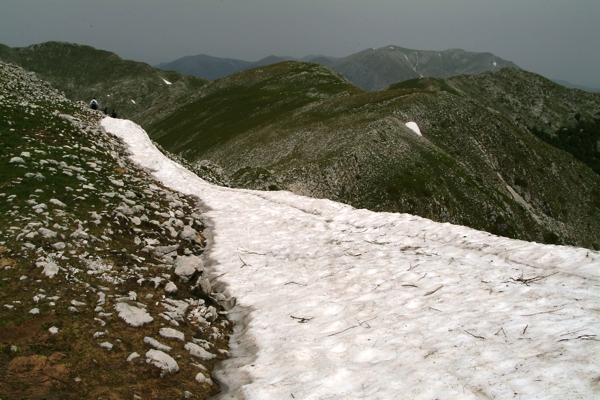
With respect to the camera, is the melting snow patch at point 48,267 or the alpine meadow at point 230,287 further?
the melting snow patch at point 48,267

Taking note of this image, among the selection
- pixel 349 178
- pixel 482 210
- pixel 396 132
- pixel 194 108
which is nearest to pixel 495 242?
pixel 349 178

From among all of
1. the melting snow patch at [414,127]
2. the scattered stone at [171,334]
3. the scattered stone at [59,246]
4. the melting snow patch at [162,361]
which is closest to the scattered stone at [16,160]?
the scattered stone at [59,246]

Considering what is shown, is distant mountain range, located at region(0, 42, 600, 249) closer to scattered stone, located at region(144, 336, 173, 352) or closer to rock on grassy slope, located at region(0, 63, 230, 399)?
rock on grassy slope, located at region(0, 63, 230, 399)

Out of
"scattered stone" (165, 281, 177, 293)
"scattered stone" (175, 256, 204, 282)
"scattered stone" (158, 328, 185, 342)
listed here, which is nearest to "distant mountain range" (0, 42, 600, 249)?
"scattered stone" (175, 256, 204, 282)

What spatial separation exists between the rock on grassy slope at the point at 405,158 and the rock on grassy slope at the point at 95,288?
1063 inches

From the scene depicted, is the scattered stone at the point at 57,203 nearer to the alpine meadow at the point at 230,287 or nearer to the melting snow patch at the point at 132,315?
the alpine meadow at the point at 230,287

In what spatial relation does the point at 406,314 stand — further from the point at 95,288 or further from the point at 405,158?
the point at 405,158

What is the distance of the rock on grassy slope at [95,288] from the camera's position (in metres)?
7.25

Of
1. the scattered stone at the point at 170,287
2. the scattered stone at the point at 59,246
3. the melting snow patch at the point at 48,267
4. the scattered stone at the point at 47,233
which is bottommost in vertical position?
the scattered stone at the point at 170,287

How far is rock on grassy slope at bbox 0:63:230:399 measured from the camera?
7254 mm

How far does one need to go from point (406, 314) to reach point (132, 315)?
7.57 meters

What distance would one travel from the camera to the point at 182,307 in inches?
423

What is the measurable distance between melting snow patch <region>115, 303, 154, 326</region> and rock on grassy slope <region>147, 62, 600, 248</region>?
110 feet

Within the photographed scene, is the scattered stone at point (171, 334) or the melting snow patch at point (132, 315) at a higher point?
the melting snow patch at point (132, 315)
